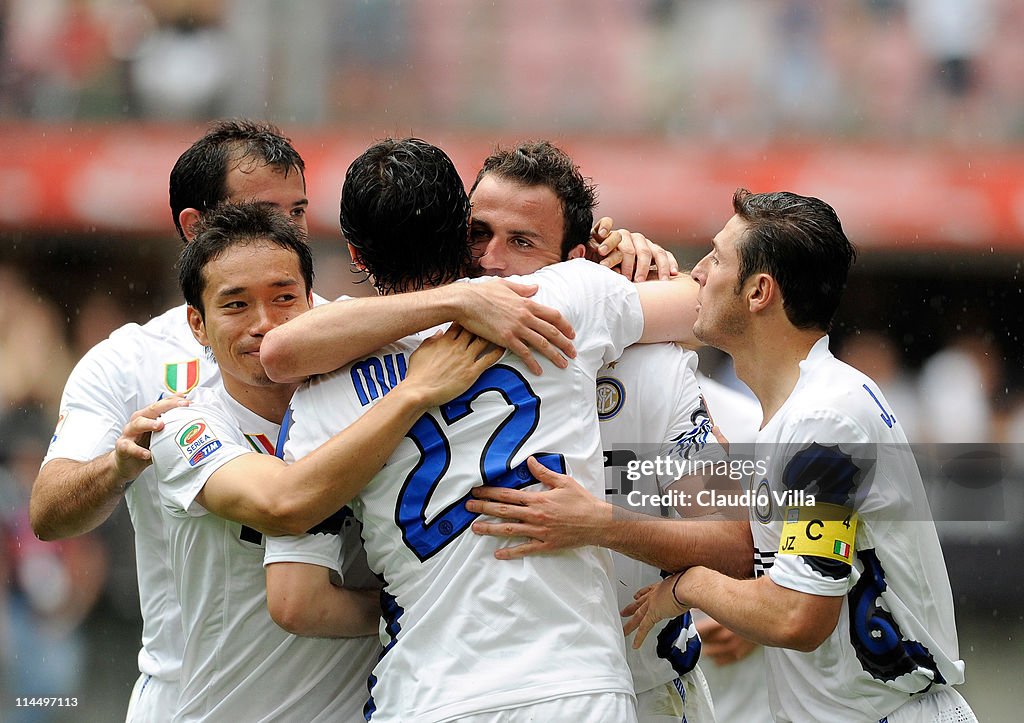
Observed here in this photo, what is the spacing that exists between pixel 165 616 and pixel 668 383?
4.93 feet

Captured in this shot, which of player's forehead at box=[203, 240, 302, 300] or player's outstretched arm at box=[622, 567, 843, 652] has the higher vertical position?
player's forehead at box=[203, 240, 302, 300]

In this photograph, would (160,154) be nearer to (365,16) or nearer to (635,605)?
(365,16)

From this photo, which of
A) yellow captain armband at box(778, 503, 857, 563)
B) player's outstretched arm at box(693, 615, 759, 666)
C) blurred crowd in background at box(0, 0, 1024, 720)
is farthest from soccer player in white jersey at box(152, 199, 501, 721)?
blurred crowd in background at box(0, 0, 1024, 720)

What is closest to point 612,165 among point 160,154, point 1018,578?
point 160,154

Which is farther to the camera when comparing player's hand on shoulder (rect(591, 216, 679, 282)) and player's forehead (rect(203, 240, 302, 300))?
player's hand on shoulder (rect(591, 216, 679, 282))

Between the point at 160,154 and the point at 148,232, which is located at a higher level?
the point at 160,154

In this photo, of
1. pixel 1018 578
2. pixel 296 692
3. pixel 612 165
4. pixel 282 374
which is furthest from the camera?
pixel 612 165

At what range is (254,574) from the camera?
2904 millimetres

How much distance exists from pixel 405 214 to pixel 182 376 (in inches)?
39.7

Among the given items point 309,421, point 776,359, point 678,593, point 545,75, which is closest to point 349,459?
point 309,421

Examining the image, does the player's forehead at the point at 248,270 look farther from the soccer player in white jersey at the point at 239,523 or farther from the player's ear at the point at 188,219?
the player's ear at the point at 188,219

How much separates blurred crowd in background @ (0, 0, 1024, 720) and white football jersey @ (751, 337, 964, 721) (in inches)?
313

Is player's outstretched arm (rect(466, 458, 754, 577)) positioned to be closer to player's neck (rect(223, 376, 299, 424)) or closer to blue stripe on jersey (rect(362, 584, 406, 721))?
blue stripe on jersey (rect(362, 584, 406, 721))

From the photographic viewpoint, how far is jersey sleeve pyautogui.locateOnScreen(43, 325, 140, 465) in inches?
128
